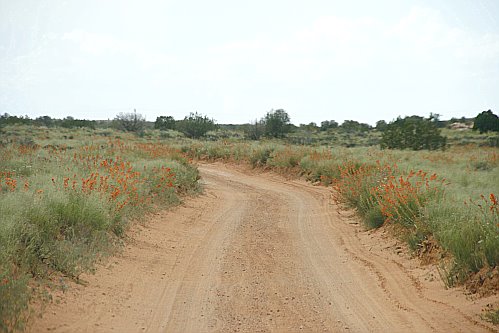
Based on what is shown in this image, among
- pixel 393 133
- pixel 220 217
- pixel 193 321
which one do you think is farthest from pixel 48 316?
pixel 393 133

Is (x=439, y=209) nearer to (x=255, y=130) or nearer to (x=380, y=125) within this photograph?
(x=255, y=130)

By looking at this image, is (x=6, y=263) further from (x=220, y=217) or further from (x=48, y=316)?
(x=220, y=217)

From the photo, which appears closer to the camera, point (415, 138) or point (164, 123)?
point (415, 138)

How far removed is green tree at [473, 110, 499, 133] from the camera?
53.7m

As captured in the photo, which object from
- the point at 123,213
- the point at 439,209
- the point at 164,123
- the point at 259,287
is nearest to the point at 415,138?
the point at 439,209

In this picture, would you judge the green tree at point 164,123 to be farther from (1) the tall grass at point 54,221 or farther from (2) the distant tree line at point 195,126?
(1) the tall grass at point 54,221

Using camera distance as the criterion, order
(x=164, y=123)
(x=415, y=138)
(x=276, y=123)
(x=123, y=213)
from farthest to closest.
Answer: (x=164, y=123) → (x=276, y=123) → (x=415, y=138) → (x=123, y=213)

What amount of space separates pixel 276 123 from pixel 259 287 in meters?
54.4

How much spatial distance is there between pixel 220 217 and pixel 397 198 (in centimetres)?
513

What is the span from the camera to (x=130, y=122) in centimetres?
6412

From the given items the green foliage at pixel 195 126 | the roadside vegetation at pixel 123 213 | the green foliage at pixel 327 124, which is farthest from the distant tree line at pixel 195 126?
the roadside vegetation at pixel 123 213

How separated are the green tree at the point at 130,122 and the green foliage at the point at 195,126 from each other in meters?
5.51

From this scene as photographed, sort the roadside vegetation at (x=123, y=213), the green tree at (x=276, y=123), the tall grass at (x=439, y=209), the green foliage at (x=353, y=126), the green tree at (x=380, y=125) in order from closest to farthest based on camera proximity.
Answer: the roadside vegetation at (x=123, y=213) < the tall grass at (x=439, y=209) < the green tree at (x=276, y=123) < the green tree at (x=380, y=125) < the green foliage at (x=353, y=126)

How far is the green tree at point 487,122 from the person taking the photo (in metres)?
53.7
